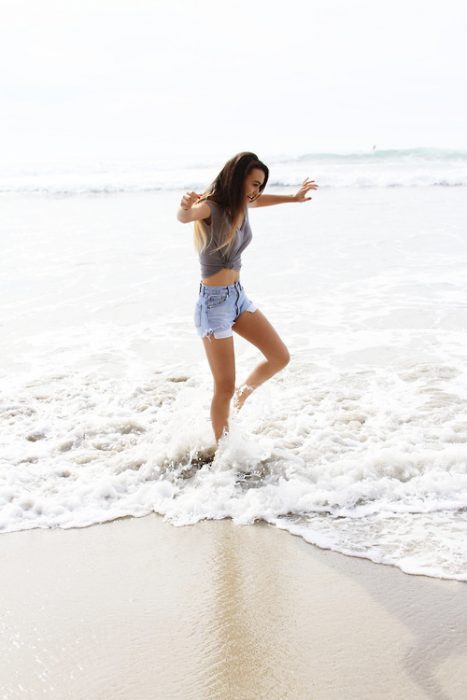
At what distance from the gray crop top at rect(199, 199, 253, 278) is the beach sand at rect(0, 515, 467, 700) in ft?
5.03

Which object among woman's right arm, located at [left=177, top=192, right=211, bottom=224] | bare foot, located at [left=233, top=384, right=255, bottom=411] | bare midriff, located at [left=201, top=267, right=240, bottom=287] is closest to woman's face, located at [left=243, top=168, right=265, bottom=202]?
woman's right arm, located at [left=177, top=192, right=211, bottom=224]

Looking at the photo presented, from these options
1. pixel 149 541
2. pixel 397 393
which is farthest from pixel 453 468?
pixel 149 541

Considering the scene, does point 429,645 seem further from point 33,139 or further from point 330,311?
point 33,139

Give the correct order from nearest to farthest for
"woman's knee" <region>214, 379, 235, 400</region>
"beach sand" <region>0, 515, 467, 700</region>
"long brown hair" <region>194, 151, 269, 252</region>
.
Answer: "beach sand" <region>0, 515, 467, 700</region>, "long brown hair" <region>194, 151, 269, 252</region>, "woman's knee" <region>214, 379, 235, 400</region>

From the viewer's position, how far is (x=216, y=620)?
2885 mm

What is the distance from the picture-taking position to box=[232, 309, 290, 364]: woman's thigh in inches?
175

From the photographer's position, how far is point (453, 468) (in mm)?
4191

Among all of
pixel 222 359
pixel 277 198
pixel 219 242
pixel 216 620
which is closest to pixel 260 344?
pixel 222 359

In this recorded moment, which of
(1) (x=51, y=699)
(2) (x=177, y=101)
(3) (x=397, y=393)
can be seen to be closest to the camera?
(1) (x=51, y=699)

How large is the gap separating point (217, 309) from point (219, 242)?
424 millimetres

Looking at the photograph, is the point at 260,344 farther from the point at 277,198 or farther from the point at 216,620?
the point at 216,620

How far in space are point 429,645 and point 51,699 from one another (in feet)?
4.67

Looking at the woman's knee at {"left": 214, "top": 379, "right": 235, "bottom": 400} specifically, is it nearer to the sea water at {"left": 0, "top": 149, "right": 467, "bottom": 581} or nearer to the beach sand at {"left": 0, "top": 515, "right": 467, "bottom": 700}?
the sea water at {"left": 0, "top": 149, "right": 467, "bottom": 581}

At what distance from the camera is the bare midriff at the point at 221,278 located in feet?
13.6
